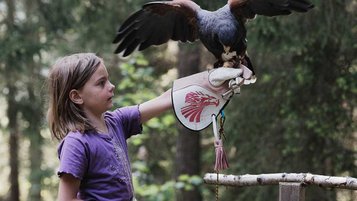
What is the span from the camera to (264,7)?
7.70ft

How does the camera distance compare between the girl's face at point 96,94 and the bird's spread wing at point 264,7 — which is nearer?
the girl's face at point 96,94

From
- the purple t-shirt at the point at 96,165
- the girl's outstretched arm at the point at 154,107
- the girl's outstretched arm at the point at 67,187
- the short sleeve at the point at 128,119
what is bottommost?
the girl's outstretched arm at the point at 67,187

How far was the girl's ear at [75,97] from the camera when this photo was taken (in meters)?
1.99

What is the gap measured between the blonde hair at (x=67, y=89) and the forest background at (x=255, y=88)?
2015 millimetres

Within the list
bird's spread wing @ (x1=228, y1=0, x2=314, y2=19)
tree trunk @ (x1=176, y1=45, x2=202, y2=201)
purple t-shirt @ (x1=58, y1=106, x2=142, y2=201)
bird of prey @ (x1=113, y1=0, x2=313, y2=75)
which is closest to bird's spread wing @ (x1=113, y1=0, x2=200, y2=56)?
bird of prey @ (x1=113, y1=0, x2=313, y2=75)

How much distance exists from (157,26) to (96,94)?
0.71m

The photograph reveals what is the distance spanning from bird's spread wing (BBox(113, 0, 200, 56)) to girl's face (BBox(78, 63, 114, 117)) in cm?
53

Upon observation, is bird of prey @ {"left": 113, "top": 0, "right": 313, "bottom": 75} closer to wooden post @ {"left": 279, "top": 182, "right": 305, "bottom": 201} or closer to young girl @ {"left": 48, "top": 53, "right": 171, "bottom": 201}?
young girl @ {"left": 48, "top": 53, "right": 171, "bottom": 201}

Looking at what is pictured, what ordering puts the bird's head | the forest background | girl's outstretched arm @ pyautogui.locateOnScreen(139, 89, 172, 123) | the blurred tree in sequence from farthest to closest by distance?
the blurred tree, the forest background, girl's outstretched arm @ pyautogui.locateOnScreen(139, 89, 172, 123), the bird's head

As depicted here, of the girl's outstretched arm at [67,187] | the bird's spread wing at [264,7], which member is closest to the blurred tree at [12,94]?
the bird's spread wing at [264,7]

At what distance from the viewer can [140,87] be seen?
19.1 feet

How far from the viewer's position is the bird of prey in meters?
2.18

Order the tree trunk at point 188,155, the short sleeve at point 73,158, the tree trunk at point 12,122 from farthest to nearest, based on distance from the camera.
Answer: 1. the tree trunk at point 188,155
2. the tree trunk at point 12,122
3. the short sleeve at point 73,158

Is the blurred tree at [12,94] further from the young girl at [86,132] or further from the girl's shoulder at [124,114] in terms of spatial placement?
the young girl at [86,132]
